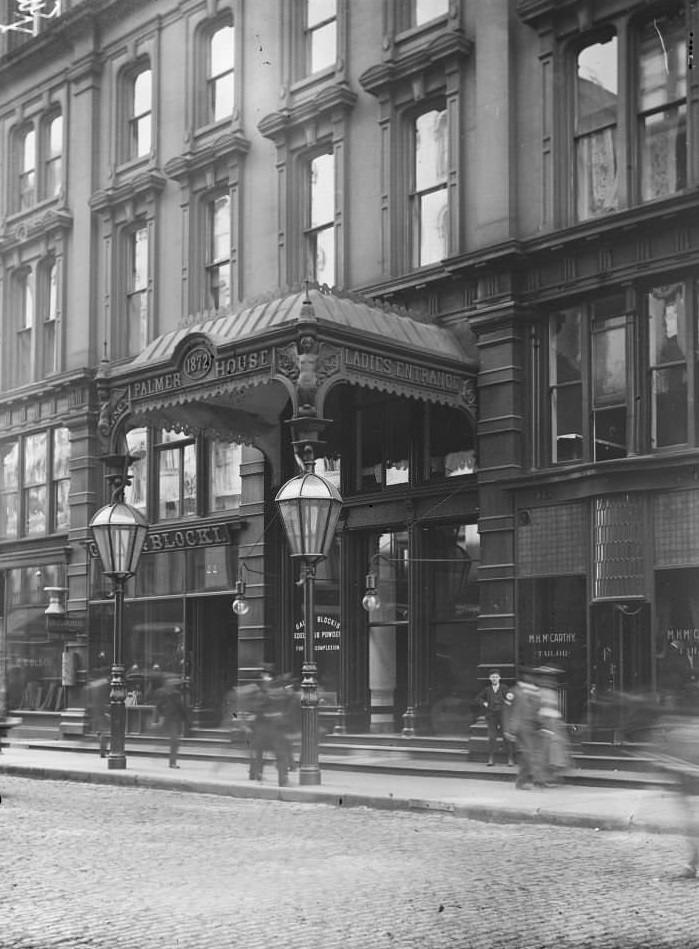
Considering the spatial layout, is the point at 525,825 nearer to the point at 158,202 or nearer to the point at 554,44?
the point at 554,44

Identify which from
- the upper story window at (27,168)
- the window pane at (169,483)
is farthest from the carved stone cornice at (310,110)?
the upper story window at (27,168)

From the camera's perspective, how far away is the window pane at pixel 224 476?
28500 millimetres

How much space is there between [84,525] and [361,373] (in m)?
12.6

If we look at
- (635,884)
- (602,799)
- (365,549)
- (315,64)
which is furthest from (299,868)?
(315,64)

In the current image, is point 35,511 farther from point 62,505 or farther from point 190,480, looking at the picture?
point 190,480

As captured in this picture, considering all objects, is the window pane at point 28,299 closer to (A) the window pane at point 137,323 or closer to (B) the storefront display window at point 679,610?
(A) the window pane at point 137,323

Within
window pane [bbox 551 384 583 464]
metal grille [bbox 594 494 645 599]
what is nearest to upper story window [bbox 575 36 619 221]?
window pane [bbox 551 384 583 464]

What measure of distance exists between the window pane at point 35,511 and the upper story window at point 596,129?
17004 mm

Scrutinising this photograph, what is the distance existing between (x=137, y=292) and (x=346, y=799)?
55.2ft

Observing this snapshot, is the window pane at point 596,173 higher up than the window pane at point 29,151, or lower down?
lower down

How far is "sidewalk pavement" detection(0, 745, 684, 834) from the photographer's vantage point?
599 inches

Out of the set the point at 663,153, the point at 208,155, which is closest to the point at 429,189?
the point at 663,153

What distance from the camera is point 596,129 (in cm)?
2167

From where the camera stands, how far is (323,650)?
25.8 metres
